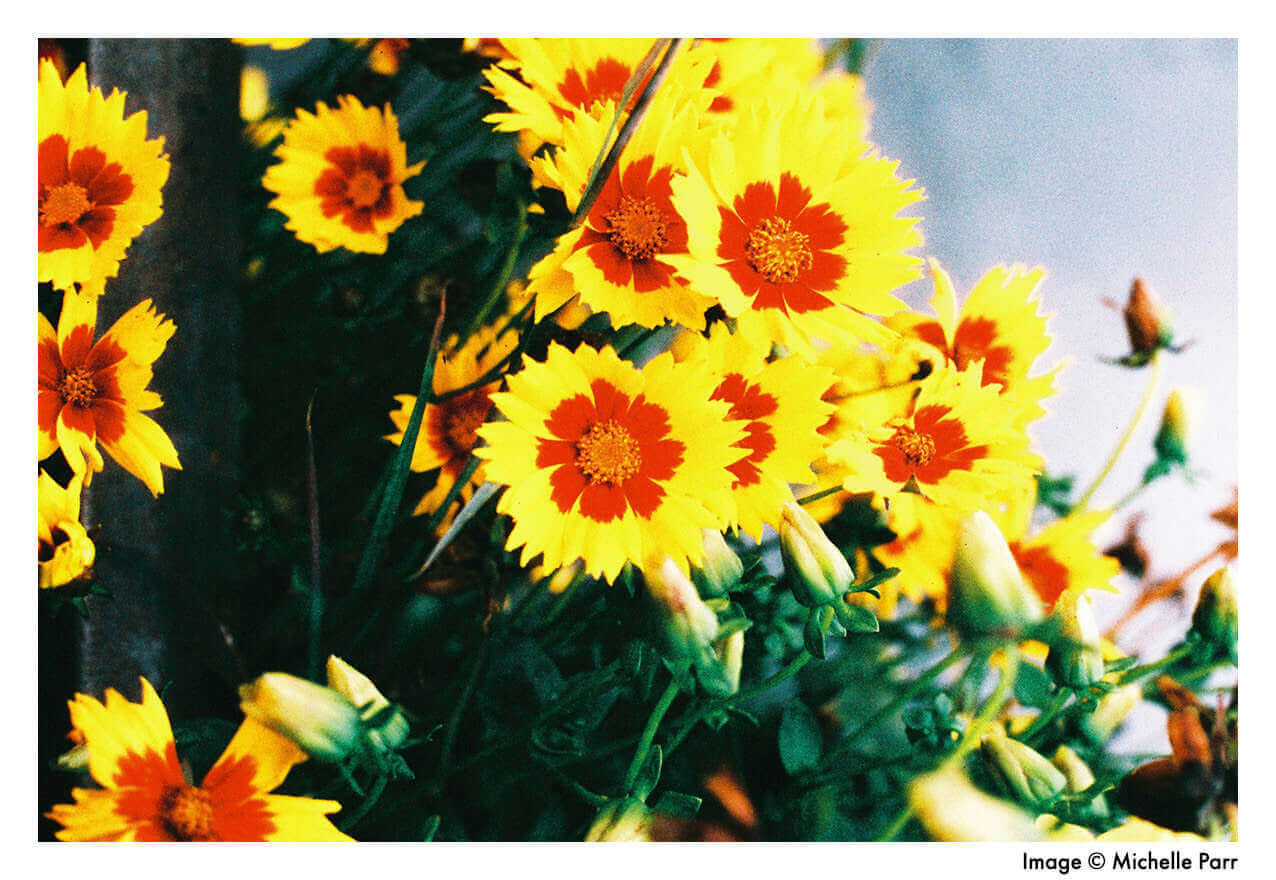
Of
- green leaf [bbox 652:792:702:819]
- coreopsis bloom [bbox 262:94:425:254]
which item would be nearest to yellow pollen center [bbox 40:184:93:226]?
coreopsis bloom [bbox 262:94:425:254]

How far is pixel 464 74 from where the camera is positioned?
0.55m

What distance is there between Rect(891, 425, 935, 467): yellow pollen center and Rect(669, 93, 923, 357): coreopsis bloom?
7 cm

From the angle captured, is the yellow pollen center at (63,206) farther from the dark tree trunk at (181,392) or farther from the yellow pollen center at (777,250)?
the yellow pollen center at (777,250)

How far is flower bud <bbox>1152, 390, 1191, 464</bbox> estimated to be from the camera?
2.01 feet

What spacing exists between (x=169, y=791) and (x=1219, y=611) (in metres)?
0.59

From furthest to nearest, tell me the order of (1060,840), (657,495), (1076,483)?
1. (1076,483)
2. (1060,840)
3. (657,495)

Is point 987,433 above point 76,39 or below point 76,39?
below

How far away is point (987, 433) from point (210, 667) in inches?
20.5

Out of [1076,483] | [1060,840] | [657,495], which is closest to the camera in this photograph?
[657,495]

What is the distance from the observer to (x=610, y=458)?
450 mm

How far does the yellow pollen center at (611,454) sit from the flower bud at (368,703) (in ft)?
0.50

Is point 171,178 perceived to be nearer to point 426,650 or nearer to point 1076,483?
point 426,650

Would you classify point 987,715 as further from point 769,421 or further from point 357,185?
point 357,185

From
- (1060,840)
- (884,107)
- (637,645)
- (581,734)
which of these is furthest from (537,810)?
(884,107)
